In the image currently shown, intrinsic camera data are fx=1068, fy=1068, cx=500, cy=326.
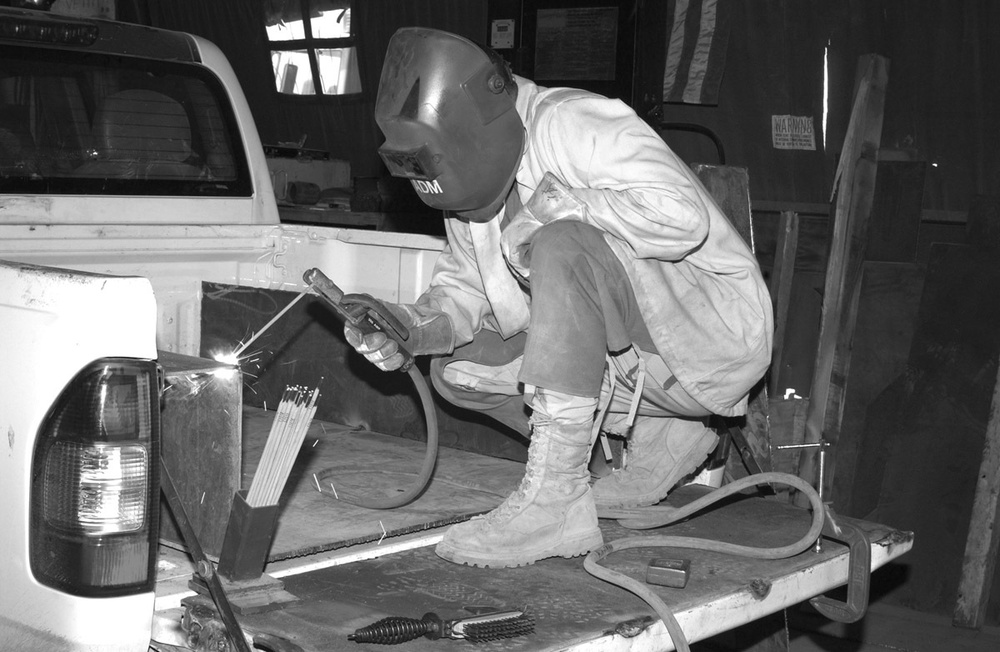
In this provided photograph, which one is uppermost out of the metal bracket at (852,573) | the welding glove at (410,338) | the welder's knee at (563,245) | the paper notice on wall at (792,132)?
the paper notice on wall at (792,132)

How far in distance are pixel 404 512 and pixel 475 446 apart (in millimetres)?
558

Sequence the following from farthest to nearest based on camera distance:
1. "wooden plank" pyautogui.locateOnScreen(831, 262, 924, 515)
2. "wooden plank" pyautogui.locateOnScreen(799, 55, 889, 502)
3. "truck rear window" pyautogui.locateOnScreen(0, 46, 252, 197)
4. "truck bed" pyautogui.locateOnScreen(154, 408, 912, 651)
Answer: "wooden plank" pyautogui.locateOnScreen(831, 262, 924, 515), "wooden plank" pyautogui.locateOnScreen(799, 55, 889, 502), "truck rear window" pyautogui.locateOnScreen(0, 46, 252, 197), "truck bed" pyautogui.locateOnScreen(154, 408, 912, 651)

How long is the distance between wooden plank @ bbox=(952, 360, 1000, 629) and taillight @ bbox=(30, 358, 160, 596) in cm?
355

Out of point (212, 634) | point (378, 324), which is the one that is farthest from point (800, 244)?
point (212, 634)

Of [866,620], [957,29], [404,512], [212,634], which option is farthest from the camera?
[957,29]

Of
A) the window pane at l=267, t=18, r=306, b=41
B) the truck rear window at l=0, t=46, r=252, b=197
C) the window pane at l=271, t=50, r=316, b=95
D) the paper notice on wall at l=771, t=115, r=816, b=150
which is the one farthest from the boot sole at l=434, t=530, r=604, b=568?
the window pane at l=267, t=18, r=306, b=41

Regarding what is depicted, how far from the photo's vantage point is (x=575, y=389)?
7.22 feet

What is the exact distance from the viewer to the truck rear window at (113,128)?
2.95 m

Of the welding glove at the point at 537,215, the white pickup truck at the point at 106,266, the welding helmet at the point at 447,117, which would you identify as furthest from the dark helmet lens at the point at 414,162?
the white pickup truck at the point at 106,266

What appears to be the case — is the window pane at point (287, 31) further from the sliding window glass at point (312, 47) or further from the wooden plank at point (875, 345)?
the wooden plank at point (875, 345)

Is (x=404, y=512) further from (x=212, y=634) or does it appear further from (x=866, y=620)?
(x=866, y=620)

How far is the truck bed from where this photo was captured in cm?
182

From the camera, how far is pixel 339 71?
9.07 meters

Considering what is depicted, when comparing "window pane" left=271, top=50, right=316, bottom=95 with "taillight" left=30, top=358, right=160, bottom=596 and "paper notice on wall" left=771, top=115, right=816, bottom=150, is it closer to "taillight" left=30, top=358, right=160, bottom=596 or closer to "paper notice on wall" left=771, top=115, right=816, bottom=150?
"paper notice on wall" left=771, top=115, right=816, bottom=150
